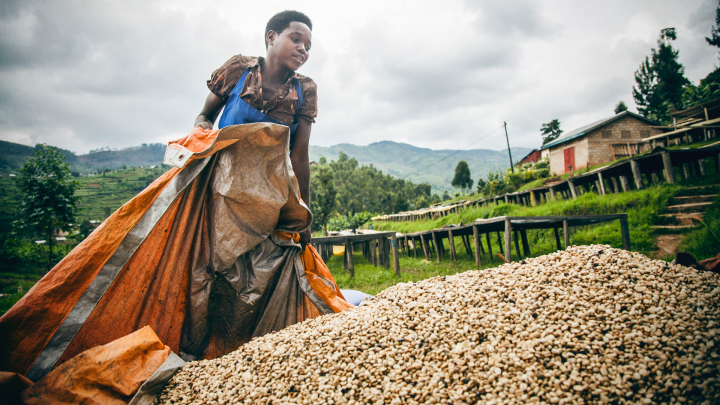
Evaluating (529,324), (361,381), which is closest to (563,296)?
(529,324)

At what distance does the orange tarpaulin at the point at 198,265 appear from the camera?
154 cm

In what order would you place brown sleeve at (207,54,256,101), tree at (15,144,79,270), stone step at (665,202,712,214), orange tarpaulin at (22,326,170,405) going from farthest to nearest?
1. tree at (15,144,79,270)
2. stone step at (665,202,712,214)
3. brown sleeve at (207,54,256,101)
4. orange tarpaulin at (22,326,170,405)

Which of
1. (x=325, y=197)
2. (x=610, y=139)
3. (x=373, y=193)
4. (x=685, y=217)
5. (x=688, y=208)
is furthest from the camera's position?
(x=373, y=193)

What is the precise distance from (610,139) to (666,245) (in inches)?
707

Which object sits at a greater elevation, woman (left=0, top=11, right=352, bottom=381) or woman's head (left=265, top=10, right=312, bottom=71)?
woman's head (left=265, top=10, right=312, bottom=71)

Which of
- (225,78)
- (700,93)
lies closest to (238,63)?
(225,78)

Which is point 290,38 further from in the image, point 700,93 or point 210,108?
point 700,93

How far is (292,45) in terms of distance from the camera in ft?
7.69

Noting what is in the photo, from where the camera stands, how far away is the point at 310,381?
142 centimetres

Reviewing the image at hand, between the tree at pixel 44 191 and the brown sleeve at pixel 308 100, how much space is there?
14168 millimetres

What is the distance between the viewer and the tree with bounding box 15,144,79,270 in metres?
11.0

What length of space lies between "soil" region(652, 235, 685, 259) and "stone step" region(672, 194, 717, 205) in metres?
1.47

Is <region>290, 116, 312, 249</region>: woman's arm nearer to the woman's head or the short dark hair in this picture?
the woman's head

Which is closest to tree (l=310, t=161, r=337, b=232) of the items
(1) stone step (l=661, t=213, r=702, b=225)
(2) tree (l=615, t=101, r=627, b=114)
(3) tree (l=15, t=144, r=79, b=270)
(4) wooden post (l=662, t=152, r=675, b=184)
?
(3) tree (l=15, t=144, r=79, b=270)
